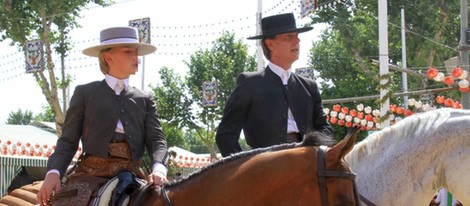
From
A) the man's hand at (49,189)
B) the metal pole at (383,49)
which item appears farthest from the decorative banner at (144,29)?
the man's hand at (49,189)

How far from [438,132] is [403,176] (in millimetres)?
336

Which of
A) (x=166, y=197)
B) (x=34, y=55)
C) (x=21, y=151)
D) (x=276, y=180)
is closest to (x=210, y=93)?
(x=34, y=55)

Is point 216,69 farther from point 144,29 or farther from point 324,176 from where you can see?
point 324,176

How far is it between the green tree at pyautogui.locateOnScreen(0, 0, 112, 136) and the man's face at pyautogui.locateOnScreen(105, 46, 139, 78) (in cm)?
2125

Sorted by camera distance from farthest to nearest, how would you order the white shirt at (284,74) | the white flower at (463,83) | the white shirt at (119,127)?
the white flower at (463,83) → the white shirt at (284,74) → the white shirt at (119,127)

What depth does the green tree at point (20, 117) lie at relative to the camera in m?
95.0

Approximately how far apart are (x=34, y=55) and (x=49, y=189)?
21.2 m

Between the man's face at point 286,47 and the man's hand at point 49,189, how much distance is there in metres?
1.65

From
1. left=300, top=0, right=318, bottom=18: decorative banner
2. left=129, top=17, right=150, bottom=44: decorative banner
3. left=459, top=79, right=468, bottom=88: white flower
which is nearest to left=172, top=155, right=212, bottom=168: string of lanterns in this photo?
left=129, top=17, right=150, bottom=44: decorative banner

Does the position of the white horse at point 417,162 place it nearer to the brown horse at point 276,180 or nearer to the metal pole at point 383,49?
the brown horse at point 276,180

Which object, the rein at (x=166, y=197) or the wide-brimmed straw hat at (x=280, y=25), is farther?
the wide-brimmed straw hat at (x=280, y=25)

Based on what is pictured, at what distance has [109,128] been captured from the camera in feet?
13.6

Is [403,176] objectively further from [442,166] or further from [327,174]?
[327,174]

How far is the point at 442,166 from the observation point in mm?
3900
